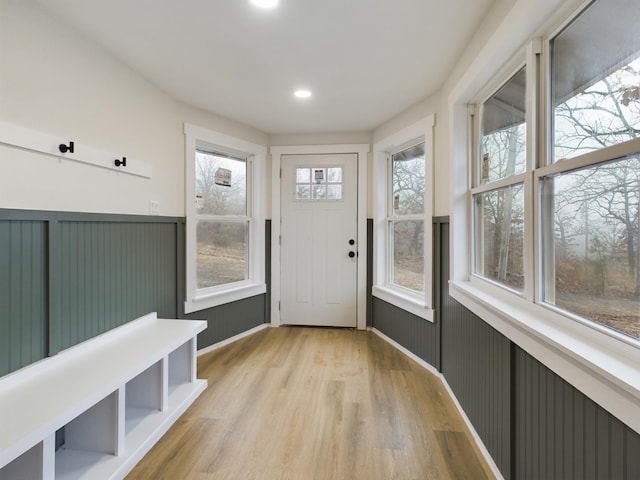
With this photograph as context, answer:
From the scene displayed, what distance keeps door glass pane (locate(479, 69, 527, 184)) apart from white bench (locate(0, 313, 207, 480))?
2109 mm

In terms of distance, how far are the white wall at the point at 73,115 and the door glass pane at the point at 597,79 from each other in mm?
2333

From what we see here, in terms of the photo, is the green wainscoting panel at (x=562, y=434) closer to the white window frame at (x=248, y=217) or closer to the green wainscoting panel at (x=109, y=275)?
the green wainscoting panel at (x=109, y=275)

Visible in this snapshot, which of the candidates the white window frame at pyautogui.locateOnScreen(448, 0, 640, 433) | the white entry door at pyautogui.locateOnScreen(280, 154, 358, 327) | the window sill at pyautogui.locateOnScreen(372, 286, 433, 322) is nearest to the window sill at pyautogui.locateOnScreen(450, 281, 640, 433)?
the white window frame at pyautogui.locateOnScreen(448, 0, 640, 433)

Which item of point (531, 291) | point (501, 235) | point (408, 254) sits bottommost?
point (531, 291)

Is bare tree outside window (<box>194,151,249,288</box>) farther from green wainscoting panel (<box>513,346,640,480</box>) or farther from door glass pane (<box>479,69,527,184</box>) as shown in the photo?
green wainscoting panel (<box>513,346,640,480</box>)

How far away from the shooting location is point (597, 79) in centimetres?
109

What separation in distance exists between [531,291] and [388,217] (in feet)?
6.97

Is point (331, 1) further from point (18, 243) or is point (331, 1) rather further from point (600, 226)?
point (18, 243)

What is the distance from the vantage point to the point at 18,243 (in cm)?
151

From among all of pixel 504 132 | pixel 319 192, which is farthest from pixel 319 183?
pixel 504 132

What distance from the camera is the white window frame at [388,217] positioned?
8.87 feet

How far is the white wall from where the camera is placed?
1.53 metres

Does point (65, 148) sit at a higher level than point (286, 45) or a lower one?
lower

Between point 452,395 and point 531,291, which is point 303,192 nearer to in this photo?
point 452,395
